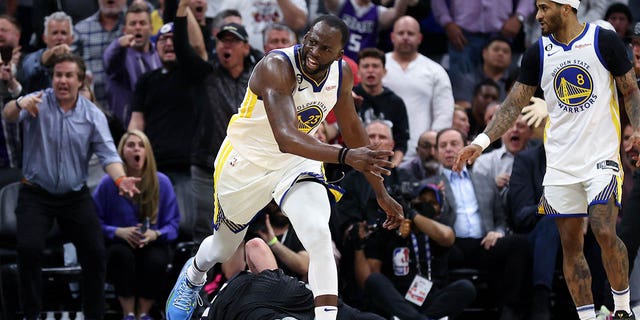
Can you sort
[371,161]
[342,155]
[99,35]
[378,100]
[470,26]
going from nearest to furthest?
1. [371,161]
2. [342,155]
3. [378,100]
4. [99,35]
5. [470,26]

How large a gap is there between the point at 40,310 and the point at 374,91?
398cm

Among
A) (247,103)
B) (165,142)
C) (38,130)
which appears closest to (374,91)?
(165,142)

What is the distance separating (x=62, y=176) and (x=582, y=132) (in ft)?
14.9

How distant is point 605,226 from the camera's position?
746 centimetres

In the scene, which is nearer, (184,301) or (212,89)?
(184,301)

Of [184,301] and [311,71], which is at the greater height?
[311,71]

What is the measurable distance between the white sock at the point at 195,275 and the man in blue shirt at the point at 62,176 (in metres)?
1.70

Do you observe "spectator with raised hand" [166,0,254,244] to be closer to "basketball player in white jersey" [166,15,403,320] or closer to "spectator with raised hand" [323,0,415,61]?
"spectator with raised hand" [323,0,415,61]

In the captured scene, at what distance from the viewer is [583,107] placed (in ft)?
25.1

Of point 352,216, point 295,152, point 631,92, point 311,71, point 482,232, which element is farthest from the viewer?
point 482,232

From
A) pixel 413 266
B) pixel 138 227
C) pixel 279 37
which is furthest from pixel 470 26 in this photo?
pixel 138 227

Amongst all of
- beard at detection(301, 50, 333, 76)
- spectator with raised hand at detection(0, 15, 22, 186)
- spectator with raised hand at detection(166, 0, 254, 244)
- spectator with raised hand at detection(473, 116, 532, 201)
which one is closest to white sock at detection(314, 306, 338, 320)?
beard at detection(301, 50, 333, 76)

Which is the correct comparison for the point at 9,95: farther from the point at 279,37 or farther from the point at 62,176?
the point at 279,37

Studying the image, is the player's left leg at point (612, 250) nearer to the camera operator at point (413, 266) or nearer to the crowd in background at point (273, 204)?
the crowd in background at point (273, 204)
